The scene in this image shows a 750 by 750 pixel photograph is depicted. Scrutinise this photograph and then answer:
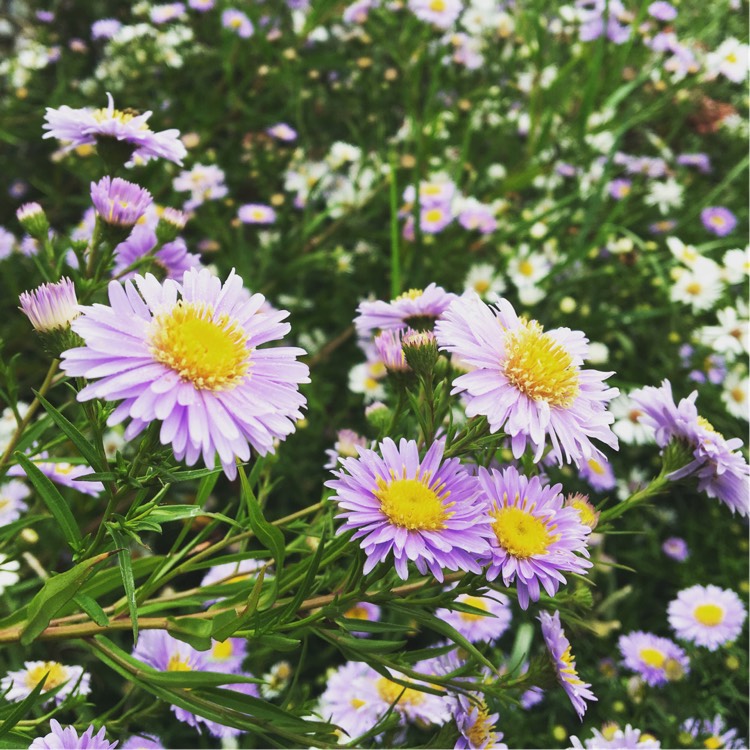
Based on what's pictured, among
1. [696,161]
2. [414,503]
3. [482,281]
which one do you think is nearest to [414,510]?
[414,503]

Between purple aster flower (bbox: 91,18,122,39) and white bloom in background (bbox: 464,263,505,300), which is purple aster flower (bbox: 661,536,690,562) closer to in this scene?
white bloom in background (bbox: 464,263,505,300)

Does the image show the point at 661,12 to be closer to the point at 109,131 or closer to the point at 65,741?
the point at 109,131

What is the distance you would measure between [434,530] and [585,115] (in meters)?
1.63

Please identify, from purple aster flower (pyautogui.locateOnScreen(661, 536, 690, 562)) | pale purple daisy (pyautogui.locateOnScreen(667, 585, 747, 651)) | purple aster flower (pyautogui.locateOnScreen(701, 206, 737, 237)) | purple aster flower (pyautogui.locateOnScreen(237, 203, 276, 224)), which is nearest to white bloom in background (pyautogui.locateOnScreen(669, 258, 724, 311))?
purple aster flower (pyautogui.locateOnScreen(701, 206, 737, 237))

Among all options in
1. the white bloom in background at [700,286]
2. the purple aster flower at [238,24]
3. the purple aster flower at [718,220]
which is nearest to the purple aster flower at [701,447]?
the white bloom in background at [700,286]

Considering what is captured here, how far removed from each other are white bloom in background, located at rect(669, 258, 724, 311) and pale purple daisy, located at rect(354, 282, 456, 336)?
119 centimetres

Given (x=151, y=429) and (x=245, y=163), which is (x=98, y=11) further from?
(x=151, y=429)

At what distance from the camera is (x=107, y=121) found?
32.6 inches

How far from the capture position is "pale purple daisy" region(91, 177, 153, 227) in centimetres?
78

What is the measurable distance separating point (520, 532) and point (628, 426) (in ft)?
3.68

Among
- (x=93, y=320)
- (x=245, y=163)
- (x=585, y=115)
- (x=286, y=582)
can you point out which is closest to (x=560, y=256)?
(x=585, y=115)

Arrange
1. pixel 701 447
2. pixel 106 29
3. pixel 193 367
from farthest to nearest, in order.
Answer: pixel 106 29 < pixel 701 447 < pixel 193 367

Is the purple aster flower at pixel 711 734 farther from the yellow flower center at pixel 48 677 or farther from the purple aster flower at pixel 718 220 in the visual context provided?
the purple aster flower at pixel 718 220

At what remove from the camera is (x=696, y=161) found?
235 centimetres
